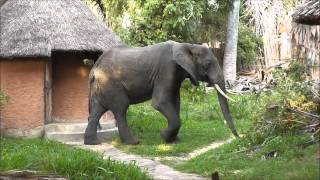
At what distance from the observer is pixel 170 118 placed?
1223 cm

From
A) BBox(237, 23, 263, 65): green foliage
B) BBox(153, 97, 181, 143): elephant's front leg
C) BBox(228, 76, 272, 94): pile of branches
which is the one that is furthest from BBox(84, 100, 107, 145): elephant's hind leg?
BBox(237, 23, 263, 65): green foliage

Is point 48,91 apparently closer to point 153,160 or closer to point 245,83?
point 153,160

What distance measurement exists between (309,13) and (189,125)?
682 cm

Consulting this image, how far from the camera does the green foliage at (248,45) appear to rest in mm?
27312

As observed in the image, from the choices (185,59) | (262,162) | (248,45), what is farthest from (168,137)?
(248,45)

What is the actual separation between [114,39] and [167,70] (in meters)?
2.98

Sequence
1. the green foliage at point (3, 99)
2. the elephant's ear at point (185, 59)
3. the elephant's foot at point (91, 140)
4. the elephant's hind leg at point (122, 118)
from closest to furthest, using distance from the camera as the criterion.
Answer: the elephant's ear at point (185, 59)
the green foliage at point (3, 99)
the elephant's hind leg at point (122, 118)
the elephant's foot at point (91, 140)

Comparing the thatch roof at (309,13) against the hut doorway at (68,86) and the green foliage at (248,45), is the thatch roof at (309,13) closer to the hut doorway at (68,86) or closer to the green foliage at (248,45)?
the hut doorway at (68,86)

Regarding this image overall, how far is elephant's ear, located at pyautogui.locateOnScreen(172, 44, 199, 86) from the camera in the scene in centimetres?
1209

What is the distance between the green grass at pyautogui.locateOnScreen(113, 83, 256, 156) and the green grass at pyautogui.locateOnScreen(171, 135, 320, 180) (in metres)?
1.24

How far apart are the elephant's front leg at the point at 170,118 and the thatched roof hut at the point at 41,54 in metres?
2.61

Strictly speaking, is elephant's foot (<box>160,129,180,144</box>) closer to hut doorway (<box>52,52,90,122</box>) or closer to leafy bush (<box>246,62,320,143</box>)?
leafy bush (<box>246,62,320,143</box>)

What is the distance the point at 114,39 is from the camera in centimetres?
1482

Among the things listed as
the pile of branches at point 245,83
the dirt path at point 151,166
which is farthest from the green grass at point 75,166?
the pile of branches at point 245,83
